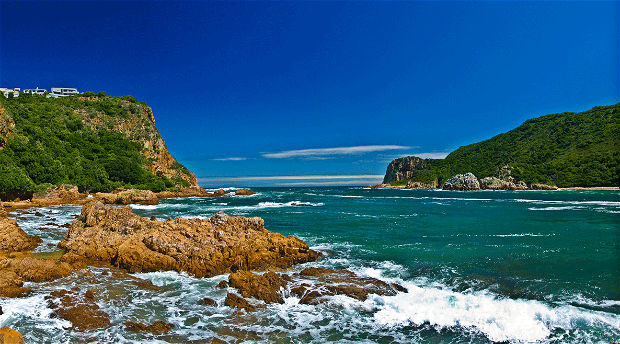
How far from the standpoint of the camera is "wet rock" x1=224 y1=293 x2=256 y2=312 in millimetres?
7781

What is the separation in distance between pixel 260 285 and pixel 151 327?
9.45 feet

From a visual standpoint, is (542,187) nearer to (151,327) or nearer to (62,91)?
(151,327)

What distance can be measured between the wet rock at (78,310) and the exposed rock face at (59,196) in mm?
34518

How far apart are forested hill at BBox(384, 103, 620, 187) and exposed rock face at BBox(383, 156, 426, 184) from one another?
8.62 metres

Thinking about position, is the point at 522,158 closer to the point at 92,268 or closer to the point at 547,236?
the point at 547,236

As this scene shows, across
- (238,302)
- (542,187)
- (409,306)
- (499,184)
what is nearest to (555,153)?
(542,187)

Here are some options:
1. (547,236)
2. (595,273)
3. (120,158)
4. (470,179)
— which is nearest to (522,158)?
(470,179)

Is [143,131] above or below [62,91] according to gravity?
below

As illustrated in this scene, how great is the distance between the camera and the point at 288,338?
6434 millimetres

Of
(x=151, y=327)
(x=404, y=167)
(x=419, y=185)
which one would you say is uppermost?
(x=404, y=167)

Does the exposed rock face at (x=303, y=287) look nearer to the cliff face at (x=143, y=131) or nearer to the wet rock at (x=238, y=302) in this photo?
the wet rock at (x=238, y=302)

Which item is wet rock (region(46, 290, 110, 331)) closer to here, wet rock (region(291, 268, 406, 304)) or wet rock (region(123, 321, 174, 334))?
wet rock (region(123, 321, 174, 334))

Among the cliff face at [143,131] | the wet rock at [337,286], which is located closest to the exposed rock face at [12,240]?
the wet rock at [337,286]

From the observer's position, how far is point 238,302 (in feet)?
26.0
